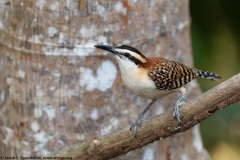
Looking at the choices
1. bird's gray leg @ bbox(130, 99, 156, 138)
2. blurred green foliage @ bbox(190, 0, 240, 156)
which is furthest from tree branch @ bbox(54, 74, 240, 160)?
blurred green foliage @ bbox(190, 0, 240, 156)

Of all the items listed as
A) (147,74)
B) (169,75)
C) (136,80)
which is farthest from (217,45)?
(136,80)

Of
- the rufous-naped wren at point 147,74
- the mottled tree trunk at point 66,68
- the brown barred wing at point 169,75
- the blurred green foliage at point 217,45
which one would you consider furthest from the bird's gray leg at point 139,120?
the blurred green foliage at point 217,45

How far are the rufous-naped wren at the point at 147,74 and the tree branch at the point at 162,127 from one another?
0.09m

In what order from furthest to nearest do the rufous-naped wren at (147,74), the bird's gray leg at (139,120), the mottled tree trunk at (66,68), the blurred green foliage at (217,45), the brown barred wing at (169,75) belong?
the blurred green foliage at (217,45), the mottled tree trunk at (66,68), the brown barred wing at (169,75), the rufous-naped wren at (147,74), the bird's gray leg at (139,120)

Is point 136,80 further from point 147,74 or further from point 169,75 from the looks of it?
point 169,75

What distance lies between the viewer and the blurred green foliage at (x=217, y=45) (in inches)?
219

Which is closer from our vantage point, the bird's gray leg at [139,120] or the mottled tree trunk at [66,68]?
the bird's gray leg at [139,120]

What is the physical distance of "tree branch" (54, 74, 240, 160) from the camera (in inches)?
128

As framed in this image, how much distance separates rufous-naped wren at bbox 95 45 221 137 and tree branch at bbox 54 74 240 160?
0.09 meters

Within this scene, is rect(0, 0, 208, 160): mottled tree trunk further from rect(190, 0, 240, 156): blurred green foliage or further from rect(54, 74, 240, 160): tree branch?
rect(190, 0, 240, 156): blurred green foliage

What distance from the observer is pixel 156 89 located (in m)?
3.80

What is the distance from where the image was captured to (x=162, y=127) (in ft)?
11.3

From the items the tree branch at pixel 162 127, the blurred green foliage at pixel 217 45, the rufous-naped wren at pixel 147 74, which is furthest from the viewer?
the blurred green foliage at pixel 217 45

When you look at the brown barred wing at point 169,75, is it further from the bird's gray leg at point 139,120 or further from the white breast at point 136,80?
the bird's gray leg at point 139,120
